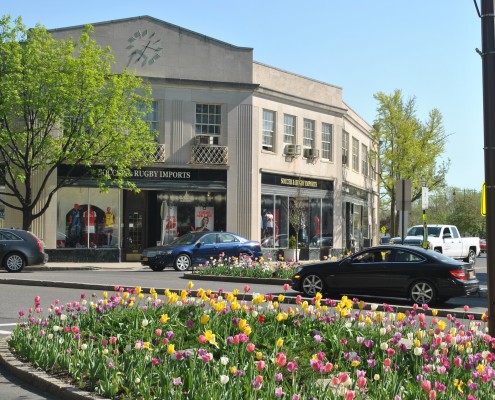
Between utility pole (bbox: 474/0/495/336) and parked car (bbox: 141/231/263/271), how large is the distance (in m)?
20.9

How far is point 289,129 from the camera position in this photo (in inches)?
1582

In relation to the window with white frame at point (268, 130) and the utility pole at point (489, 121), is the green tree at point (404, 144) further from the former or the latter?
the utility pole at point (489, 121)

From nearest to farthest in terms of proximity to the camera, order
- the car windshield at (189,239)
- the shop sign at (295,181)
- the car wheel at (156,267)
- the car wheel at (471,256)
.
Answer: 1. the car wheel at (156,267)
2. the car windshield at (189,239)
3. the shop sign at (295,181)
4. the car wheel at (471,256)

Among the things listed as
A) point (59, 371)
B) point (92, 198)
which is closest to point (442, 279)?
point (59, 371)

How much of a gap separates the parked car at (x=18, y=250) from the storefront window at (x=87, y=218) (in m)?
7.93

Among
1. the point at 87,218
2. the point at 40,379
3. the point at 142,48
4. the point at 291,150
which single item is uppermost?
the point at 142,48

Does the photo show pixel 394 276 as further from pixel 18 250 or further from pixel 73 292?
pixel 18 250

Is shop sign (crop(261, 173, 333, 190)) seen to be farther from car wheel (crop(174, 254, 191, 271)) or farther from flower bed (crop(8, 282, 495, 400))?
flower bed (crop(8, 282, 495, 400))

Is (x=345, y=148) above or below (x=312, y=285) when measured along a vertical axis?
above

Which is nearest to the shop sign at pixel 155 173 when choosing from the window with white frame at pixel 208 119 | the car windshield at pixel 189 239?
the window with white frame at pixel 208 119

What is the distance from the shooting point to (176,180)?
35.9m

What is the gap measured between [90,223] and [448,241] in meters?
17.4

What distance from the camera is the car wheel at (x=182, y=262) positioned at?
92.8 feet

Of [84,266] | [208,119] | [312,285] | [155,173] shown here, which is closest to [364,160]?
[208,119]
